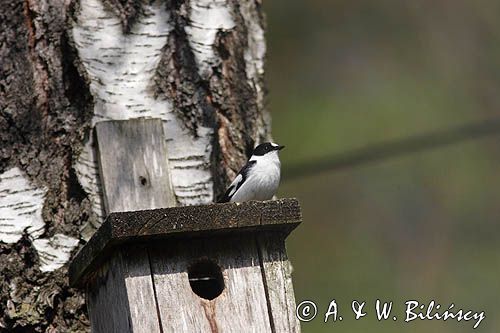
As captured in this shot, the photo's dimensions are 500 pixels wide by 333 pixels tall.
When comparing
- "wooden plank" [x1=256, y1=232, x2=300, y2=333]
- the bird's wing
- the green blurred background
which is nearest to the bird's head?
the bird's wing

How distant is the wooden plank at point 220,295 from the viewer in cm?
315

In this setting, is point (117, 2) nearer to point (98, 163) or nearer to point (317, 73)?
point (98, 163)

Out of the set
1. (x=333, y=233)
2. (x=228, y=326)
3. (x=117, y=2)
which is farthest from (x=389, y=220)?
(x=228, y=326)

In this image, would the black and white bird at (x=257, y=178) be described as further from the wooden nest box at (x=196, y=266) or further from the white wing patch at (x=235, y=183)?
the wooden nest box at (x=196, y=266)

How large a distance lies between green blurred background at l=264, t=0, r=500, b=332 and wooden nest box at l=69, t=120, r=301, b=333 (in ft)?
17.0

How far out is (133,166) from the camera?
3.83m

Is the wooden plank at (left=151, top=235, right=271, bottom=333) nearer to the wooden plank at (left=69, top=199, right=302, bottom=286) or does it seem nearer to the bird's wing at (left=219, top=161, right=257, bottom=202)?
the wooden plank at (left=69, top=199, right=302, bottom=286)

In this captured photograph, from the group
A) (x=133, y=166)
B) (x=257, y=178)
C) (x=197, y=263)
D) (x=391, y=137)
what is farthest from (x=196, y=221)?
(x=391, y=137)

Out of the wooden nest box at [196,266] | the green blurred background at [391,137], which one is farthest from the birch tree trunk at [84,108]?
the green blurred background at [391,137]

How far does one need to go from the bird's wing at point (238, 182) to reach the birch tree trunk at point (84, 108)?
75 mm

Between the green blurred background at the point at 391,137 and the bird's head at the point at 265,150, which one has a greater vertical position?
the green blurred background at the point at 391,137

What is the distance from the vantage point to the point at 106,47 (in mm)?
3951

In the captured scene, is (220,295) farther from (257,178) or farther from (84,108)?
(84,108)

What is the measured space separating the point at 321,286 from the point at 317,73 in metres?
1.94
